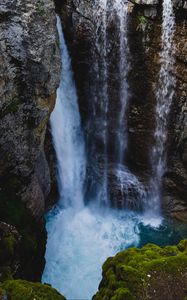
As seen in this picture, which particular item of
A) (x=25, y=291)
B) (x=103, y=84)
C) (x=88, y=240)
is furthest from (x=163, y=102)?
(x=25, y=291)

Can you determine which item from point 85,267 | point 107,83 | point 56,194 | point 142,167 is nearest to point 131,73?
point 107,83

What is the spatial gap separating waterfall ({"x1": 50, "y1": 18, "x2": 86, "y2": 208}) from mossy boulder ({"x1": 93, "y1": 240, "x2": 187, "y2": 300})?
9.92 metres

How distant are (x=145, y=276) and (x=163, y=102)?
10.8m

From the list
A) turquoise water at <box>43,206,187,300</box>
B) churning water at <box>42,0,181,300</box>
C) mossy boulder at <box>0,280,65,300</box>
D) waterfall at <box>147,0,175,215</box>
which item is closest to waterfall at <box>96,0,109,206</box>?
churning water at <box>42,0,181,300</box>

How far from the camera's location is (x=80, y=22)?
16453 millimetres

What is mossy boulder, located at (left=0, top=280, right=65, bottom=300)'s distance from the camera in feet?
24.0

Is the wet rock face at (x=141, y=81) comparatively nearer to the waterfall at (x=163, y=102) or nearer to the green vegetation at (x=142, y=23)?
the green vegetation at (x=142, y=23)

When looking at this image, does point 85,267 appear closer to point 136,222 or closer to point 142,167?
point 136,222

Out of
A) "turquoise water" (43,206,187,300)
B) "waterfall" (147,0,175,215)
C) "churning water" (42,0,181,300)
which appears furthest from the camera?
"waterfall" (147,0,175,215)

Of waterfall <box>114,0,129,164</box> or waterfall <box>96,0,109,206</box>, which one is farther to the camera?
waterfall <box>96,0,109,206</box>

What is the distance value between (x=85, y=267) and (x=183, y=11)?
34.8 ft

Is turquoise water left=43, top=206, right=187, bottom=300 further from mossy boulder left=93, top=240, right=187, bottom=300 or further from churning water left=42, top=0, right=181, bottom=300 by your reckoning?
mossy boulder left=93, top=240, right=187, bottom=300

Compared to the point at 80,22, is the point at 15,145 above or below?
below

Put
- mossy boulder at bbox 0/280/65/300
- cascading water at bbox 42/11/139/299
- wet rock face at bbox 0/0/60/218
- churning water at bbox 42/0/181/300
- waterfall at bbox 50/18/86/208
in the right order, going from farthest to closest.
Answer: waterfall at bbox 50/18/86/208 < churning water at bbox 42/0/181/300 < cascading water at bbox 42/11/139/299 < wet rock face at bbox 0/0/60/218 < mossy boulder at bbox 0/280/65/300
